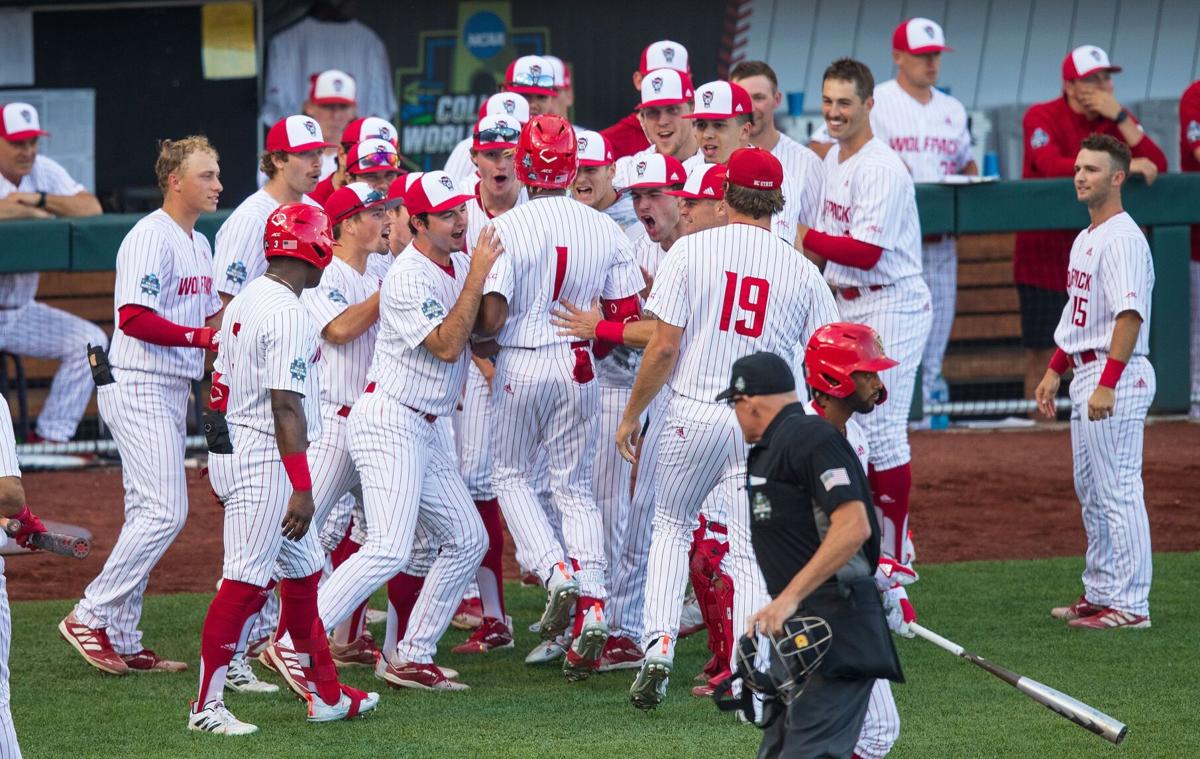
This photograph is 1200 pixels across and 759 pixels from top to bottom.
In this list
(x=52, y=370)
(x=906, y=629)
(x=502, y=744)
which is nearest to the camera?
(x=906, y=629)

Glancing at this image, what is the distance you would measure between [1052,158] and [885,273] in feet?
10.6

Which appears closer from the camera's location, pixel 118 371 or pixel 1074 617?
pixel 118 371

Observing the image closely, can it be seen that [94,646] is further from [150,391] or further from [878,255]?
[878,255]

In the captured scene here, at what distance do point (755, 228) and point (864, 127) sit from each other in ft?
6.74

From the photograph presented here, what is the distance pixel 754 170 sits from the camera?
5309 mm

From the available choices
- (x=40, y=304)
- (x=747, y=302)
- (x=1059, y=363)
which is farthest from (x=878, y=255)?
(x=40, y=304)

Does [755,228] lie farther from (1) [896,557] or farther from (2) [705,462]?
(1) [896,557]

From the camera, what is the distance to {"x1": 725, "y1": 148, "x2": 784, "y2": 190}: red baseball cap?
5305mm

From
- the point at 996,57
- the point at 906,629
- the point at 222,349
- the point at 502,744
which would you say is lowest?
the point at 502,744

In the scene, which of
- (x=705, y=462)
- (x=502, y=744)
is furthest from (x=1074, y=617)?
(x=502, y=744)

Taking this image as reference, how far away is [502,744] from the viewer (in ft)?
16.9

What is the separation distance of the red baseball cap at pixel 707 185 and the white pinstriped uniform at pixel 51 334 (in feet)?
15.8

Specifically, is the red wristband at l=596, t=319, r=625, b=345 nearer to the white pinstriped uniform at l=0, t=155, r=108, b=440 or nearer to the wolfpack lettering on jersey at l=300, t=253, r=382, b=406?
the wolfpack lettering on jersey at l=300, t=253, r=382, b=406

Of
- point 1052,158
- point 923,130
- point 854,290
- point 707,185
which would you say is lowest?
point 854,290
